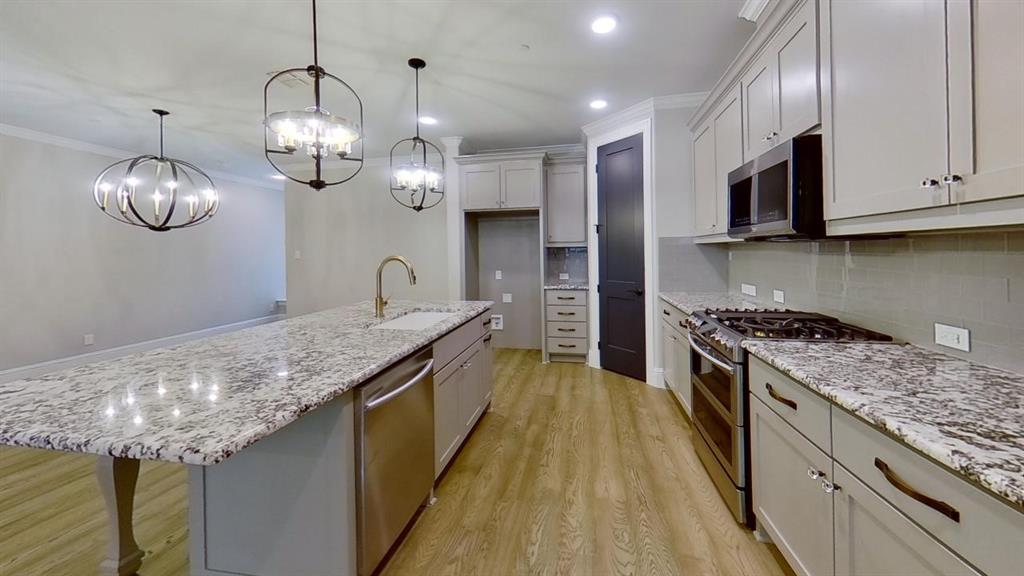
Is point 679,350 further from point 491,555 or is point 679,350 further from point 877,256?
point 491,555

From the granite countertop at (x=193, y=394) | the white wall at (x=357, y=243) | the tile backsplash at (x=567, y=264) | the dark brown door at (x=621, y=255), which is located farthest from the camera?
the white wall at (x=357, y=243)

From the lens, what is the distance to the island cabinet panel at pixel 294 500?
4.17 ft

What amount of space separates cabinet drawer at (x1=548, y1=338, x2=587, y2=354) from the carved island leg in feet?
12.3

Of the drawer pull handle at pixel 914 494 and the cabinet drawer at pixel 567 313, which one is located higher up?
the cabinet drawer at pixel 567 313

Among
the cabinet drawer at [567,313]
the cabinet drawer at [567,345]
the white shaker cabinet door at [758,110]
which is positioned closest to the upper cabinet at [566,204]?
the cabinet drawer at [567,313]

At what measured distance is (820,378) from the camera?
1.20 metres

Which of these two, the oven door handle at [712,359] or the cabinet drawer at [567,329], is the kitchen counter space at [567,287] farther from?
the oven door handle at [712,359]

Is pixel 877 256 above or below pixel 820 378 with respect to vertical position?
above

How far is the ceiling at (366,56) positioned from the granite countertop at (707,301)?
5.83 feet

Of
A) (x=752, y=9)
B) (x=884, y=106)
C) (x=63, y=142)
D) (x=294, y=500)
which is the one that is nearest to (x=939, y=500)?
(x=884, y=106)

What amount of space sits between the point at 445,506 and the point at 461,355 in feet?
2.65

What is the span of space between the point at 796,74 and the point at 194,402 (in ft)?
8.41

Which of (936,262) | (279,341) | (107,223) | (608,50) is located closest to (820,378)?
(936,262)

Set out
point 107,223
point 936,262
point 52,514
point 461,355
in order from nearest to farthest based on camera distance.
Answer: point 936,262, point 52,514, point 461,355, point 107,223
